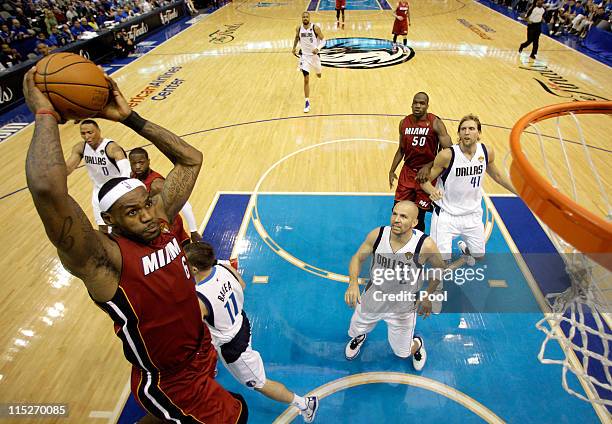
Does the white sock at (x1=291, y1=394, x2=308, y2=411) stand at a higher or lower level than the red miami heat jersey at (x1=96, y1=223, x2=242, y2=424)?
lower

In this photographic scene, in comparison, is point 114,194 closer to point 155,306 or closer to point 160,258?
point 160,258

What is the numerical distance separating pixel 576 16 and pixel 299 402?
18361 millimetres

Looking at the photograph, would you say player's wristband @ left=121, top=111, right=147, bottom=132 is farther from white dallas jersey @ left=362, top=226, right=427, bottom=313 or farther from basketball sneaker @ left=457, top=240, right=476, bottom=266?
basketball sneaker @ left=457, top=240, right=476, bottom=266

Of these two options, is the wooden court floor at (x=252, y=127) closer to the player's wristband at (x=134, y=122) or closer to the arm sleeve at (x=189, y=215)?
the arm sleeve at (x=189, y=215)

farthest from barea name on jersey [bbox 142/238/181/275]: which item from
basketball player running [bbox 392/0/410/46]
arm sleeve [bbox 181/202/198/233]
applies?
basketball player running [bbox 392/0/410/46]

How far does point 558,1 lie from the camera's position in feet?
50.9

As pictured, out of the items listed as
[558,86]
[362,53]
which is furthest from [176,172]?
[362,53]

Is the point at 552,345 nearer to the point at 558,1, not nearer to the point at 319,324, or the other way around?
the point at 319,324

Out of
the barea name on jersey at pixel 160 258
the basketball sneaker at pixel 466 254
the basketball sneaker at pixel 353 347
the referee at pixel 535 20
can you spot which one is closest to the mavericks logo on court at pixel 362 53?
the referee at pixel 535 20

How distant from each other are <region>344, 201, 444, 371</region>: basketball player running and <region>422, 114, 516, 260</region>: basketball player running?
1058 mm

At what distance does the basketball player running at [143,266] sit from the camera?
157cm

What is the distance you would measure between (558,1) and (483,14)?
3.98 m

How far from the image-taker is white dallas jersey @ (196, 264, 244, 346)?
2686mm

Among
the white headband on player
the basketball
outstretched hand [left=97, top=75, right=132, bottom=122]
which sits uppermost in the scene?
the basketball
